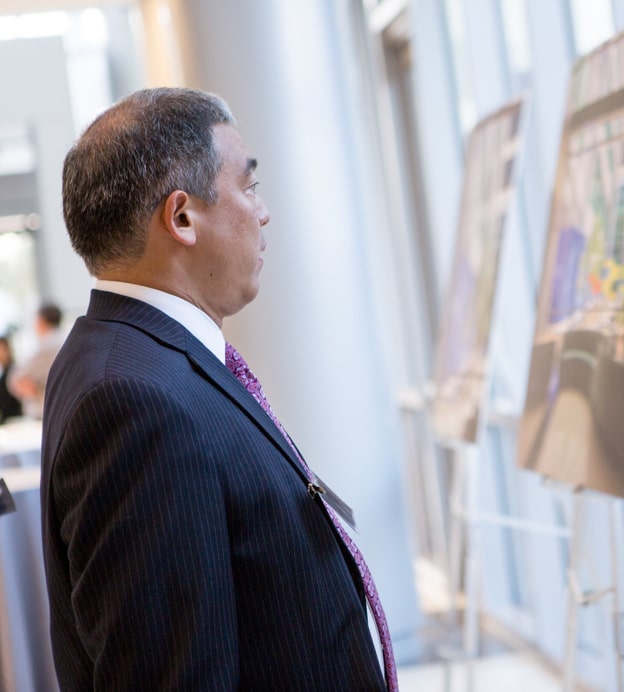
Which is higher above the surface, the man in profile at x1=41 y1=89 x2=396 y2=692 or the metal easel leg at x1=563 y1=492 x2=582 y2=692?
the man in profile at x1=41 y1=89 x2=396 y2=692

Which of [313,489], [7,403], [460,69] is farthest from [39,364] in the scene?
[313,489]

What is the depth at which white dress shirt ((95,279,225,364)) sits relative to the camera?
142 centimetres

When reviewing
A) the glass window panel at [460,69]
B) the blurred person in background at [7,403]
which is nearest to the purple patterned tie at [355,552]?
the glass window panel at [460,69]

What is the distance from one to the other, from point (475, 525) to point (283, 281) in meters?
1.66

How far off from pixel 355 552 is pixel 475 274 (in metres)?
2.28

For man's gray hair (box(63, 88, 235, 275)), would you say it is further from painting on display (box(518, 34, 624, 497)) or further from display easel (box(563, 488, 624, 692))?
display easel (box(563, 488, 624, 692))

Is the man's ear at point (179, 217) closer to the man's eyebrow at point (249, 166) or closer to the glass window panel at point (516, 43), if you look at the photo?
the man's eyebrow at point (249, 166)

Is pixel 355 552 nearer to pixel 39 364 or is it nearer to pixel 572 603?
pixel 572 603

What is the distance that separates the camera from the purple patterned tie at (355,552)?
1.45m

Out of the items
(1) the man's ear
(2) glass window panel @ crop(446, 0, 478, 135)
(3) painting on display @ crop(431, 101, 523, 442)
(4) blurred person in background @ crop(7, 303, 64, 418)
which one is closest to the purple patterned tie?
(1) the man's ear

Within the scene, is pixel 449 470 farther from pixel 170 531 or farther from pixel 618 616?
pixel 170 531

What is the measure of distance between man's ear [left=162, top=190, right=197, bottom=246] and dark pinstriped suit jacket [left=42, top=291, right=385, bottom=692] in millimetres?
111

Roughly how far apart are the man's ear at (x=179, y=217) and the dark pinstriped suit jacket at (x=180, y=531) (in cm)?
11

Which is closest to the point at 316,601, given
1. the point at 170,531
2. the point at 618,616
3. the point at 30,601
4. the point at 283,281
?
the point at 170,531
